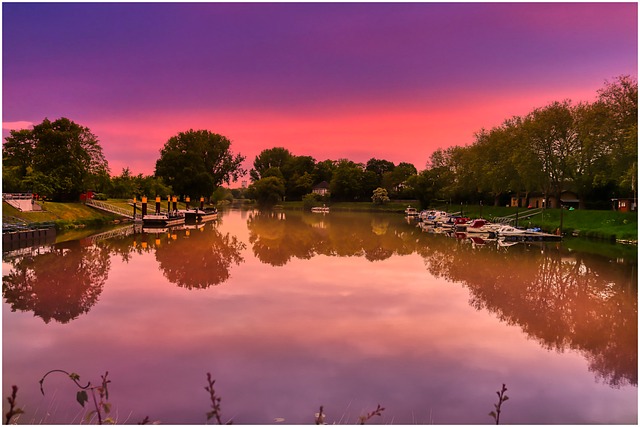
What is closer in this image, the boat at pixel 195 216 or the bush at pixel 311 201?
the boat at pixel 195 216

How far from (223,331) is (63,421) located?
6463 mm

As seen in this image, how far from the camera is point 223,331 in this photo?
15.8 metres

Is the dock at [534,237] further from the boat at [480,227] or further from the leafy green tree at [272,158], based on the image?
the leafy green tree at [272,158]

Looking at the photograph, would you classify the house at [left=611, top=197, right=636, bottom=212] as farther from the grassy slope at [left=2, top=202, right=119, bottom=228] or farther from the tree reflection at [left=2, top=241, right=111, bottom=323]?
the grassy slope at [left=2, top=202, right=119, bottom=228]

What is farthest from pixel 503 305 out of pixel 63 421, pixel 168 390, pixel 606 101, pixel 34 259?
pixel 606 101

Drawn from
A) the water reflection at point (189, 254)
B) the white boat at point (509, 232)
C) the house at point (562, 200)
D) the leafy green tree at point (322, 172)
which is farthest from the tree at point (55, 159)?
the leafy green tree at point (322, 172)

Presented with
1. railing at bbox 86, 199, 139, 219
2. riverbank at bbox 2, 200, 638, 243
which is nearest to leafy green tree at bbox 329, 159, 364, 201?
riverbank at bbox 2, 200, 638, 243

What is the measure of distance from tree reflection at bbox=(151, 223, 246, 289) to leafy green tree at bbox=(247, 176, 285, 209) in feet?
376

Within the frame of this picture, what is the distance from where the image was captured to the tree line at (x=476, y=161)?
5362 centimetres

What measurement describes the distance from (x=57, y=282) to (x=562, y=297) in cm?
2360

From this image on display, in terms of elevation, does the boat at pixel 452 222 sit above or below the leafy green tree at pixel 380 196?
below

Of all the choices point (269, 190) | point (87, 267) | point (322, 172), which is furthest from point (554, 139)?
point (322, 172)

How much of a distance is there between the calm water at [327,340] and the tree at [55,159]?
43.4 metres

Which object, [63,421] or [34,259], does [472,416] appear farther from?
[34,259]
